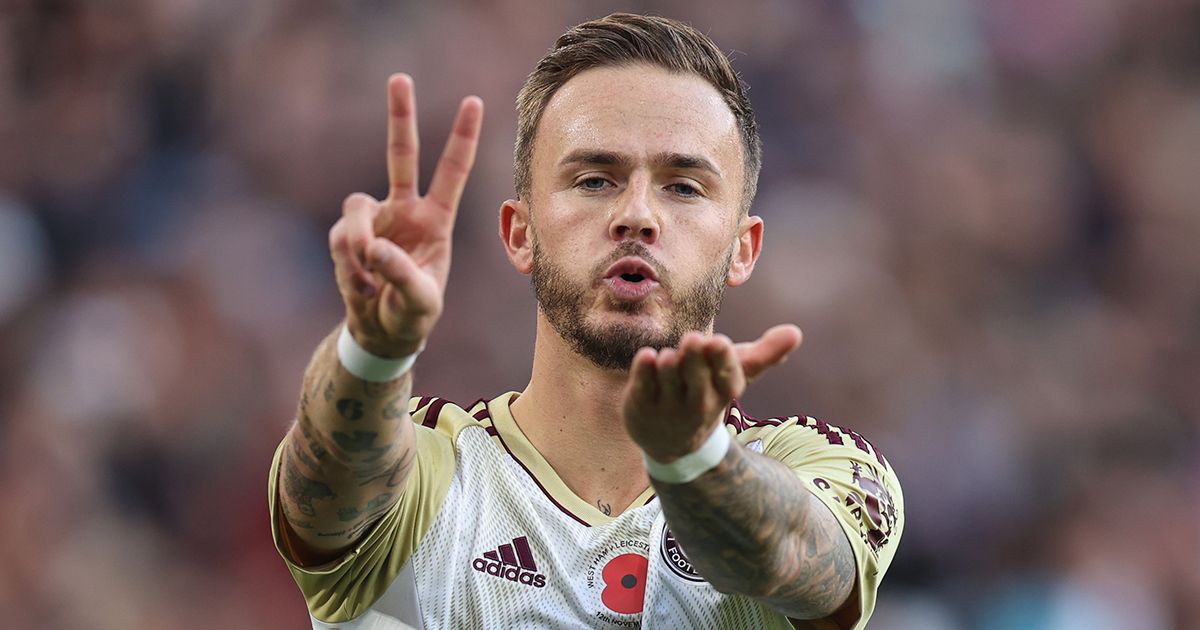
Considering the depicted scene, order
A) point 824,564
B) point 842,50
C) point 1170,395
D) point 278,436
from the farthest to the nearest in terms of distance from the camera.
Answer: point 842,50 < point 1170,395 < point 278,436 < point 824,564

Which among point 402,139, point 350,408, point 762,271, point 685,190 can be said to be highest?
point 762,271

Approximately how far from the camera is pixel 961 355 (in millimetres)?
6406

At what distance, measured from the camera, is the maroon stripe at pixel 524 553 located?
3270 mm

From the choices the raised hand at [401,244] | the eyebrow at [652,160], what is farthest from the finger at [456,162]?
the eyebrow at [652,160]

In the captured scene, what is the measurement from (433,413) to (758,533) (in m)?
1.30

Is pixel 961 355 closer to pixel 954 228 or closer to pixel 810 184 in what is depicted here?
pixel 954 228

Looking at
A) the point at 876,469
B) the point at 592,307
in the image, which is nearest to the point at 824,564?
the point at 876,469

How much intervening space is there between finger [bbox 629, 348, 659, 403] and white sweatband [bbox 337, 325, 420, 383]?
50 centimetres

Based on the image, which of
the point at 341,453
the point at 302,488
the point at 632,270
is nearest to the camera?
the point at 341,453

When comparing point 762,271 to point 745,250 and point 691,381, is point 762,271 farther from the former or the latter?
point 691,381

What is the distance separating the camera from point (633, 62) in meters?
3.80

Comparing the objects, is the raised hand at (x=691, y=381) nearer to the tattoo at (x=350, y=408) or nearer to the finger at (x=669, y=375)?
the finger at (x=669, y=375)

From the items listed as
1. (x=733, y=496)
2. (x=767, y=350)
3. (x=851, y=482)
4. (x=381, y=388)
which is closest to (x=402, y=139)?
(x=381, y=388)

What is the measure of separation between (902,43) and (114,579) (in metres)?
4.64
